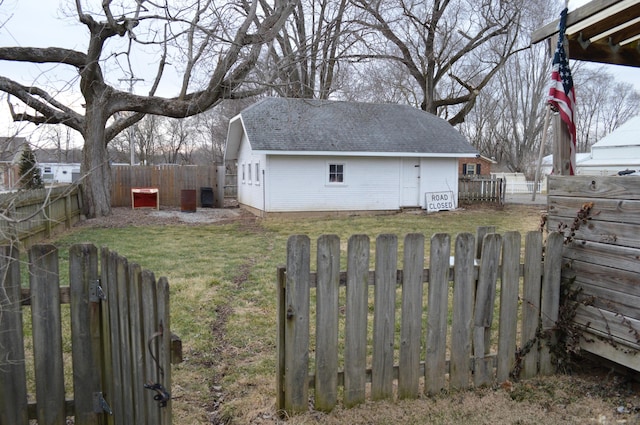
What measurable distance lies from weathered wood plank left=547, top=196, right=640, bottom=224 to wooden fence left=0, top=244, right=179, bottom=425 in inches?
123

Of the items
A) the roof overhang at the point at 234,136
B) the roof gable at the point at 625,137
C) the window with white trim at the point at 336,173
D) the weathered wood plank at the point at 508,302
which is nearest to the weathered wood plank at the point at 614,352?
the weathered wood plank at the point at 508,302

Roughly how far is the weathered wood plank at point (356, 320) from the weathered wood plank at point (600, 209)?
1711 millimetres

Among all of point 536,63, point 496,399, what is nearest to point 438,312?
point 496,399

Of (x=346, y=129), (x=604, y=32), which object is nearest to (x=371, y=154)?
(x=346, y=129)

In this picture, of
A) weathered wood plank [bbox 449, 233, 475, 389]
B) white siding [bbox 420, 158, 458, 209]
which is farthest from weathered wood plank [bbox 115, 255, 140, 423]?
white siding [bbox 420, 158, 458, 209]

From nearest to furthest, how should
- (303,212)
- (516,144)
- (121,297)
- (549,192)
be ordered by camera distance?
(121,297) < (549,192) < (303,212) < (516,144)

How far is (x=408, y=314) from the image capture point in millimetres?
3309

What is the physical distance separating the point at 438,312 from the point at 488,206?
19640 millimetres

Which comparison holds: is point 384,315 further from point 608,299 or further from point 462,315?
point 608,299

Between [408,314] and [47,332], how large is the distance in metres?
2.24

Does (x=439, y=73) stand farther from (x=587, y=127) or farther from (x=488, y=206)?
(x=587, y=127)

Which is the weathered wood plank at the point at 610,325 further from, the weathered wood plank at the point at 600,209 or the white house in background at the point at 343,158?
the white house in background at the point at 343,158

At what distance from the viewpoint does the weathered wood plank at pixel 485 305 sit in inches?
137

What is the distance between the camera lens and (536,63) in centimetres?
4928
